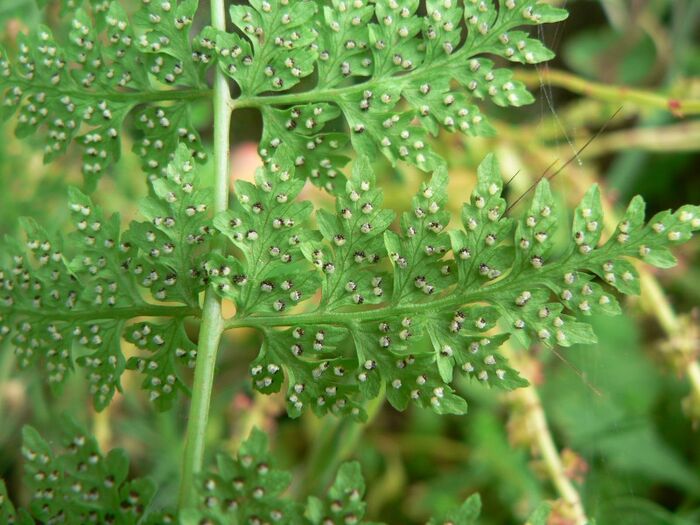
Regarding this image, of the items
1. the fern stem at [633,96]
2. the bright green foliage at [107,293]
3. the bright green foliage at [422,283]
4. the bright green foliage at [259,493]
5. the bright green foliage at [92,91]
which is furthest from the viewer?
the fern stem at [633,96]

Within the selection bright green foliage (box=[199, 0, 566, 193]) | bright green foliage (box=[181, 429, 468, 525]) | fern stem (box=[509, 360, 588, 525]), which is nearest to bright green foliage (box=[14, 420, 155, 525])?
bright green foliage (box=[181, 429, 468, 525])

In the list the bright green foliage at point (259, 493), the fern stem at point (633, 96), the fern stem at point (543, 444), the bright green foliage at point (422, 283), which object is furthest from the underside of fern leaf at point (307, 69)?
the fern stem at point (543, 444)

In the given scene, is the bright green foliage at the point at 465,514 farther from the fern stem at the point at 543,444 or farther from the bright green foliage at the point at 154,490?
the fern stem at the point at 543,444

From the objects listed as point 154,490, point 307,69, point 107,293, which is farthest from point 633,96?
point 154,490

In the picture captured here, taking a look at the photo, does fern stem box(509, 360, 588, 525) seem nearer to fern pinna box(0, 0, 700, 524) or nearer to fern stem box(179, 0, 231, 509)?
fern pinna box(0, 0, 700, 524)

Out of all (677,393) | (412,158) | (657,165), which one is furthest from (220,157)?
(657,165)

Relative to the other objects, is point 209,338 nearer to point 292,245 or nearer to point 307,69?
point 292,245

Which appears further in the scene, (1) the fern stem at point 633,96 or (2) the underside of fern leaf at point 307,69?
(1) the fern stem at point 633,96
